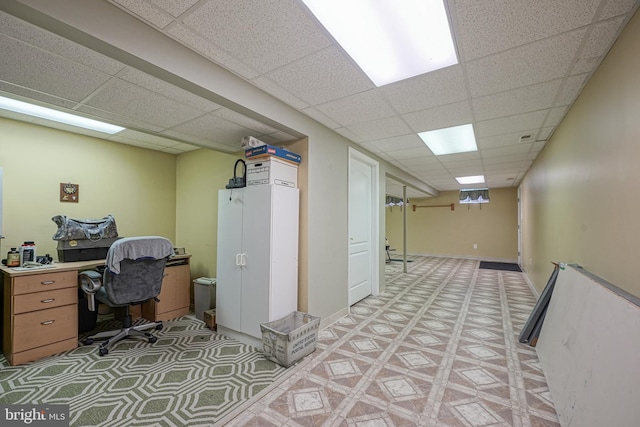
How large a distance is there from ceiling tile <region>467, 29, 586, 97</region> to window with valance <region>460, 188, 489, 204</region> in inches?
298

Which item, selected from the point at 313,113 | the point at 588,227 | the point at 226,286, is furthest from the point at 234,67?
the point at 588,227

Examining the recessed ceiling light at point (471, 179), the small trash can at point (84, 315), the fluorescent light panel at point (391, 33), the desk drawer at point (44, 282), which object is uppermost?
the fluorescent light panel at point (391, 33)

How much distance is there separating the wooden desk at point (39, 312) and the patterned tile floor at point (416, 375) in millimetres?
2142

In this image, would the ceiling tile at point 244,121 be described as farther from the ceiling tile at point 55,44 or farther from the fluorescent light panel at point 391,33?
the fluorescent light panel at point 391,33

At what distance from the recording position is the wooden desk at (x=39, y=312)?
2.29 m

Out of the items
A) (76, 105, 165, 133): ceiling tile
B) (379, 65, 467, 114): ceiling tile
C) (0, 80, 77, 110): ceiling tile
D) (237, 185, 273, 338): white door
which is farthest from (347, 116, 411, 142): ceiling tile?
(0, 80, 77, 110): ceiling tile

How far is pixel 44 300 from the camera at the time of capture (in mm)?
2439

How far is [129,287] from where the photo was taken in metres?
2.64

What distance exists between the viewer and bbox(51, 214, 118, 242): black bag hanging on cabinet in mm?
2912

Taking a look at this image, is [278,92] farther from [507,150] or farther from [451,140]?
[507,150]

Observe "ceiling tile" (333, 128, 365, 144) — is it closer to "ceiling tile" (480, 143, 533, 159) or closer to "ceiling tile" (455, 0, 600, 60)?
"ceiling tile" (455, 0, 600, 60)

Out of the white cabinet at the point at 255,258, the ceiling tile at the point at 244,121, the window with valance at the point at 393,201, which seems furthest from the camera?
the window with valance at the point at 393,201

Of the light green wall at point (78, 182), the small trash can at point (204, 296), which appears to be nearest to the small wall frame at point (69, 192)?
the light green wall at point (78, 182)

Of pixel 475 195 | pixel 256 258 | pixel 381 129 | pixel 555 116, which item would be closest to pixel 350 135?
pixel 381 129
